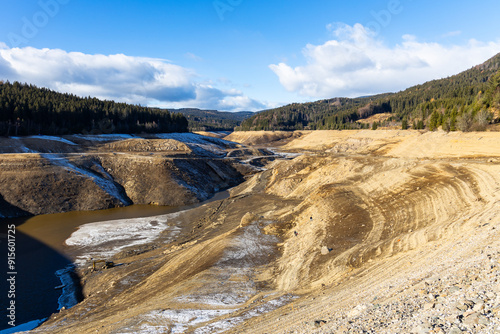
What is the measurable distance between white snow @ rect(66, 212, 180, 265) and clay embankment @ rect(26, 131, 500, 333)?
7.60 ft

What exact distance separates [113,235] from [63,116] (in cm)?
6984

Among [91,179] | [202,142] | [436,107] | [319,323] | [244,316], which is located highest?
[436,107]

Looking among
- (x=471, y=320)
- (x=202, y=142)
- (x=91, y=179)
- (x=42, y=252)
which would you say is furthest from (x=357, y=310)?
(x=202, y=142)

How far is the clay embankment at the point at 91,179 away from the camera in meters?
39.4

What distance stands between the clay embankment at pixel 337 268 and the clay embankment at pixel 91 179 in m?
17.0

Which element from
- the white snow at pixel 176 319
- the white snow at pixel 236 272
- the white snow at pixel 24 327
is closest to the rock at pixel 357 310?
the white snow at pixel 176 319

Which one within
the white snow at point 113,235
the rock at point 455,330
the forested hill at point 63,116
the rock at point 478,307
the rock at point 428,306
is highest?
the forested hill at point 63,116

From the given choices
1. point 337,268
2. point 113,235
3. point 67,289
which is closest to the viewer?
point 337,268

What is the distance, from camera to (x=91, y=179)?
44.2 metres

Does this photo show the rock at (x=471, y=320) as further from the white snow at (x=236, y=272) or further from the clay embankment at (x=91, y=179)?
the clay embankment at (x=91, y=179)

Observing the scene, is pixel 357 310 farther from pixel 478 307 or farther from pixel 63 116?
pixel 63 116

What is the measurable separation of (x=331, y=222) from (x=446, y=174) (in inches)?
480

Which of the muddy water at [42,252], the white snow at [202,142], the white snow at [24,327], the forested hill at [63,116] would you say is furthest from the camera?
the white snow at [202,142]

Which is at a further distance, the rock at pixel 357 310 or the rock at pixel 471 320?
the rock at pixel 357 310
